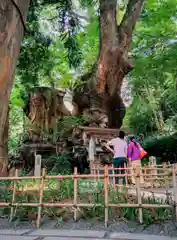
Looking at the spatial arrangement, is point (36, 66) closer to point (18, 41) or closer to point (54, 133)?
point (54, 133)

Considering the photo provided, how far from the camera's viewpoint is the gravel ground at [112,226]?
2.54m

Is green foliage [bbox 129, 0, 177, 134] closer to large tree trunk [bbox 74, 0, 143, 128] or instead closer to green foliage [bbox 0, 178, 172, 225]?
large tree trunk [bbox 74, 0, 143, 128]

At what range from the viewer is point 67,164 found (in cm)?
915

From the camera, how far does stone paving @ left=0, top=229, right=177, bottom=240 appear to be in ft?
7.77

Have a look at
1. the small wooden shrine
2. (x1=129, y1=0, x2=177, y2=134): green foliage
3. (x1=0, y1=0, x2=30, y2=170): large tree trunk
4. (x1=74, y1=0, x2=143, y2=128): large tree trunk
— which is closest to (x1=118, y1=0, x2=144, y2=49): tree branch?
(x1=74, y1=0, x2=143, y2=128): large tree trunk

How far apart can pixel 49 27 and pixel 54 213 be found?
321 inches

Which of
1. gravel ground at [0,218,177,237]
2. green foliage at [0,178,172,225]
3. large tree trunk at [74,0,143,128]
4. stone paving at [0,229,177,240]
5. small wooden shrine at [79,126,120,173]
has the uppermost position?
large tree trunk at [74,0,143,128]

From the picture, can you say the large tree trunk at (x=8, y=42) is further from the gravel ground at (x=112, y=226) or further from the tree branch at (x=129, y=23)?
the tree branch at (x=129, y=23)

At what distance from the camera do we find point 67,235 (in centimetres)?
250

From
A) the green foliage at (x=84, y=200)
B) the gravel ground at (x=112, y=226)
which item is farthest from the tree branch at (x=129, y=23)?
the gravel ground at (x=112, y=226)

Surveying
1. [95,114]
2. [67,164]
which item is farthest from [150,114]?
[67,164]

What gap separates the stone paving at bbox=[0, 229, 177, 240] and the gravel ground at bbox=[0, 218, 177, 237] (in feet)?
0.44

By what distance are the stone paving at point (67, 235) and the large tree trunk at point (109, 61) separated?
7.17m

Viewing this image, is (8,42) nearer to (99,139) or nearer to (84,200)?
(84,200)
